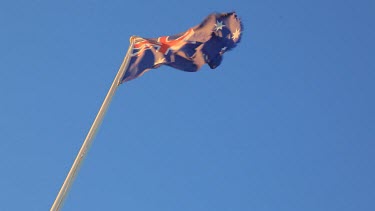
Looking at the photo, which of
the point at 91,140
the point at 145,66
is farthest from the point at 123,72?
the point at 91,140

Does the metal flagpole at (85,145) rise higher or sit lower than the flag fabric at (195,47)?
lower

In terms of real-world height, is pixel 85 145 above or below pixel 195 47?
below

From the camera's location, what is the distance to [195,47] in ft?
54.4

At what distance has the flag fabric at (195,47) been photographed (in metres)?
16.1

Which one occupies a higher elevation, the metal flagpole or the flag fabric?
the flag fabric

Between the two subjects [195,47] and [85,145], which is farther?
[195,47]

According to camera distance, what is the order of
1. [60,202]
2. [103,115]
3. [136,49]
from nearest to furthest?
1. [60,202]
2. [103,115]
3. [136,49]

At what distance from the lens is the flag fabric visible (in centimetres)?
1614

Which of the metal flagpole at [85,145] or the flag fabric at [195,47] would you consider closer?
the metal flagpole at [85,145]

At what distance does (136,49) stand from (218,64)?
2173mm

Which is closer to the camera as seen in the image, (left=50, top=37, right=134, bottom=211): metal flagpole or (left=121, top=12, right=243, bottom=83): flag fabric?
(left=50, top=37, right=134, bottom=211): metal flagpole

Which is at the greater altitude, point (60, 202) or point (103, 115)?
point (103, 115)

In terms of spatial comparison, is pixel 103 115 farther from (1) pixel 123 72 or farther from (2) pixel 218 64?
(2) pixel 218 64

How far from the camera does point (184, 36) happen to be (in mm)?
16938
